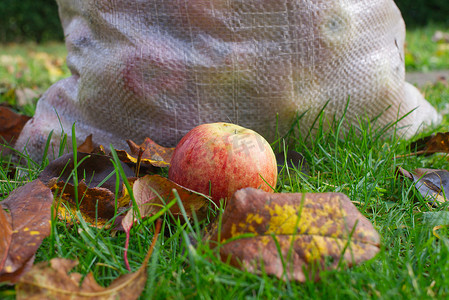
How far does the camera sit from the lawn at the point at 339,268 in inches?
31.0

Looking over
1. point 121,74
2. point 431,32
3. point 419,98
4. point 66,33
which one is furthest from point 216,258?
point 431,32

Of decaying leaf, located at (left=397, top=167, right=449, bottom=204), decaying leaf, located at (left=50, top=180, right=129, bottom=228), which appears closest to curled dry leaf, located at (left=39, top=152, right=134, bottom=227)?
decaying leaf, located at (left=50, top=180, right=129, bottom=228)

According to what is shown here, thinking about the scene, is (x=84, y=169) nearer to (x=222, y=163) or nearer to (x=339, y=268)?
(x=222, y=163)

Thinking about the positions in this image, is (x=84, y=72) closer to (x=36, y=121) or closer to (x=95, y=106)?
(x=95, y=106)

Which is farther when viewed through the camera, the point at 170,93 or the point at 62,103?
the point at 62,103

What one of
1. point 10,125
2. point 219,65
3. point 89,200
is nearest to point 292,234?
point 89,200

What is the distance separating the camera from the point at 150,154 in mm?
1444

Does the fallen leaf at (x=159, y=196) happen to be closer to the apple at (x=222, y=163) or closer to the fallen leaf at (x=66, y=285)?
the apple at (x=222, y=163)

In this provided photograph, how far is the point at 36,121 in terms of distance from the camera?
5.69ft

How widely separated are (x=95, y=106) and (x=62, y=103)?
8.6 inches

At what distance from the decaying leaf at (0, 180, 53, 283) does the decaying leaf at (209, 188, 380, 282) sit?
1.24ft

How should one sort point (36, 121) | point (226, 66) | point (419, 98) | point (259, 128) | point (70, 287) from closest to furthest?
point (70, 287), point (226, 66), point (259, 128), point (36, 121), point (419, 98)

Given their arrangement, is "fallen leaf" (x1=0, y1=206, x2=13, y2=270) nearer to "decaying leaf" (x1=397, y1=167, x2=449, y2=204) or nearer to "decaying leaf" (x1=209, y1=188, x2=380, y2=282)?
"decaying leaf" (x1=209, y1=188, x2=380, y2=282)

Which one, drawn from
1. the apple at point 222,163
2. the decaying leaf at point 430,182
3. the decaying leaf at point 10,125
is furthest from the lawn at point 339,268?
the decaying leaf at point 10,125
